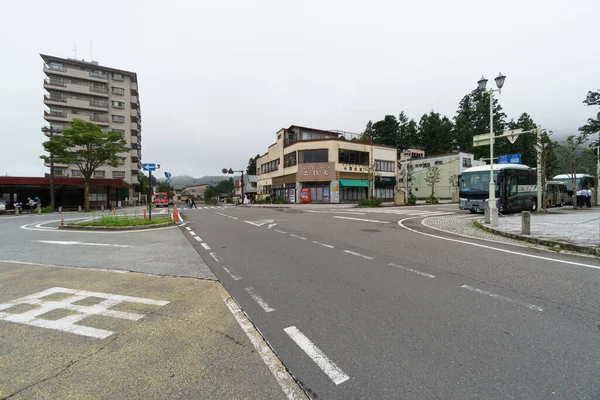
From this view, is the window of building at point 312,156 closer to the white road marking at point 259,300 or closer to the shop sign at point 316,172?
the shop sign at point 316,172

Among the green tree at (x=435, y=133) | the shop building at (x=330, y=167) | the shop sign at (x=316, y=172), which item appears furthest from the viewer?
the green tree at (x=435, y=133)

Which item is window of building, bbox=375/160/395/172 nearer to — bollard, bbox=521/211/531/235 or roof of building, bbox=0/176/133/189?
bollard, bbox=521/211/531/235

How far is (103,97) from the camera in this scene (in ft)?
161

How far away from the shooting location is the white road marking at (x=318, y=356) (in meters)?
2.26

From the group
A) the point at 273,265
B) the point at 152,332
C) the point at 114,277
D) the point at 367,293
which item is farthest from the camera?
the point at 273,265

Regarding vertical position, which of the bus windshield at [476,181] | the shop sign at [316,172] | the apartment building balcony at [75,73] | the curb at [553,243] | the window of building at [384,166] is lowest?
the curb at [553,243]

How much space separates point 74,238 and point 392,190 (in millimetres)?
44830

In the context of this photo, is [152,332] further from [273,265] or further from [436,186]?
[436,186]

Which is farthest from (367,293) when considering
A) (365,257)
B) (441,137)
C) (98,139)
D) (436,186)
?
(441,137)

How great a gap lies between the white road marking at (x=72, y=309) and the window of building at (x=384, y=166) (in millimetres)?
43204

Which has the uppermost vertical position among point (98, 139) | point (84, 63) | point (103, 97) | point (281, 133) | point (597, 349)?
point (84, 63)

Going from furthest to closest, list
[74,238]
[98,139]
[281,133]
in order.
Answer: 1. [281,133]
2. [98,139]
3. [74,238]

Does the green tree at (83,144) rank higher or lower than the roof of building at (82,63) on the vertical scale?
lower

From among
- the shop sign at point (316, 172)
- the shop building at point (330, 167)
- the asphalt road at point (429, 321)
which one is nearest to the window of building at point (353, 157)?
the shop building at point (330, 167)
